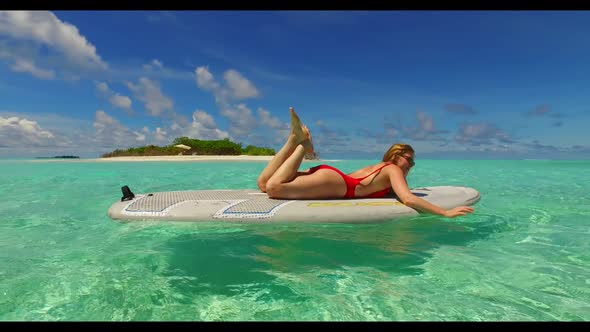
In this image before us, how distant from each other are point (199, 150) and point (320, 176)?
30.8 meters

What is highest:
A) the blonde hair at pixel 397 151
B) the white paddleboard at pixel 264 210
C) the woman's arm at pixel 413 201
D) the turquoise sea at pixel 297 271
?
the blonde hair at pixel 397 151

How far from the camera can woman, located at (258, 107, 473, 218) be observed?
A: 4.37 meters

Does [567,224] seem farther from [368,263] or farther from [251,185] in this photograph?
[251,185]

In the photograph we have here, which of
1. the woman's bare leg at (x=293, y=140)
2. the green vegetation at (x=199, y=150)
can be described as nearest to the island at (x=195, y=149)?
the green vegetation at (x=199, y=150)

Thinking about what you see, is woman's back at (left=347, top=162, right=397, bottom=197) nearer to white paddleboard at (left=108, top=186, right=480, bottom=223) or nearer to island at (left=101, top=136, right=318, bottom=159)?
white paddleboard at (left=108, top=186, right=480, bottom=223)

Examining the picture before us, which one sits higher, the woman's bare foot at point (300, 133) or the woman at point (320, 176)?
the woman's bare foot at point (300, 133)

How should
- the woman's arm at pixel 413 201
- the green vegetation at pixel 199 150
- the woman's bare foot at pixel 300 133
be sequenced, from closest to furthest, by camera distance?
the woman's arm at pixel 413 201, the woman's bare foot at pixel 300 133, the green vegetation at pixel 199 150

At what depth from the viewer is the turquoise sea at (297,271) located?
2057 millimetres

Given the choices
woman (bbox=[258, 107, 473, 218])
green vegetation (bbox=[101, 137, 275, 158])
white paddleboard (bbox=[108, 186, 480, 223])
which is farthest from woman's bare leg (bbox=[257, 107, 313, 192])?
green vegetation (bbox=[101, 137, 275, 158])

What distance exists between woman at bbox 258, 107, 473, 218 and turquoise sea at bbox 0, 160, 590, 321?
60 centimetres

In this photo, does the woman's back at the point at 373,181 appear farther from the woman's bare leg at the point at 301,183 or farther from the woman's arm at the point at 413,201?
the woman's bare leg at the point at 301,183

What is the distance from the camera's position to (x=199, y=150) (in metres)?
33.6
